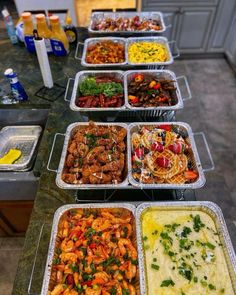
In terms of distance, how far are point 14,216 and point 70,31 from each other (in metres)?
1.89

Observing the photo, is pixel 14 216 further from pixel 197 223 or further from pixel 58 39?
pixel 58 39

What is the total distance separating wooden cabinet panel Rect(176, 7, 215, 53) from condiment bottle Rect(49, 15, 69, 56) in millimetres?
2229

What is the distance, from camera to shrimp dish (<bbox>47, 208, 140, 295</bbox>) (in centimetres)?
121

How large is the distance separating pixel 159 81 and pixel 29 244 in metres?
1.64

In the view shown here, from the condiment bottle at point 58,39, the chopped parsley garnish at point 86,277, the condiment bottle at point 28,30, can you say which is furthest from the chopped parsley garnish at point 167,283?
the condiment bottle at point 28,30

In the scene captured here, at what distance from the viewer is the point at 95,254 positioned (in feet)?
4.28

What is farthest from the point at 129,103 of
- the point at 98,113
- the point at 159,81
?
the point at 159,81

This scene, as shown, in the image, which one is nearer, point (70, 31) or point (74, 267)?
point (74, 267)

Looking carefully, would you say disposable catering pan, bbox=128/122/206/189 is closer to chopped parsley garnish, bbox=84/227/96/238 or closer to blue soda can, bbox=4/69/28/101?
chopped parsley garnish, bbox=84/227/96/238

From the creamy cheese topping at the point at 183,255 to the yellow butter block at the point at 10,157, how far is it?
123 cm

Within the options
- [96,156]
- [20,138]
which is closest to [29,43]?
[20,138]

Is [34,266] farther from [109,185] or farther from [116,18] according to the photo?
[116,18]

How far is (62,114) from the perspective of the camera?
211cm

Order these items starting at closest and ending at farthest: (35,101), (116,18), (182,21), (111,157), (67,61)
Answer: (111,157), (35,101), (67,61), (116,18), (182,21)
